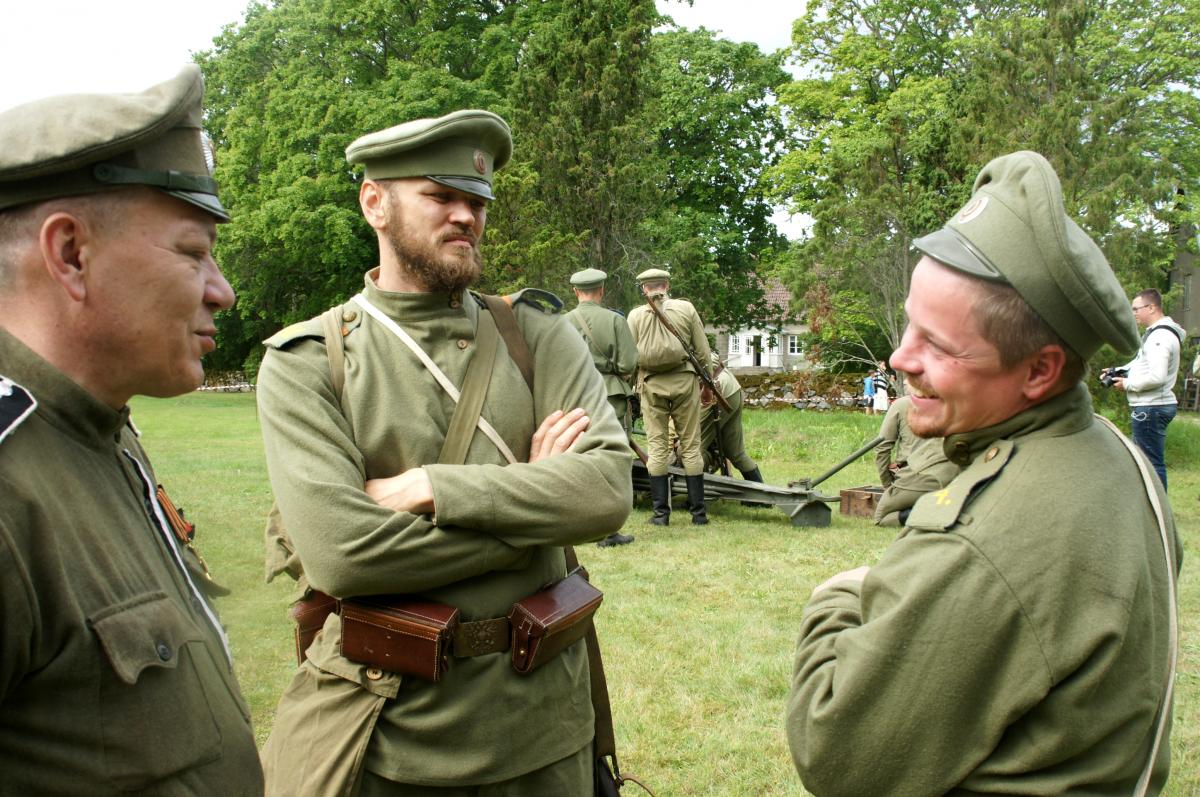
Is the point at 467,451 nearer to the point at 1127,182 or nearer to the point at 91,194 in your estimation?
the point at 91,194

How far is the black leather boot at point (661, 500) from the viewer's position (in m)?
8.77

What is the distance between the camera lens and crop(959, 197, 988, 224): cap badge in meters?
1.65

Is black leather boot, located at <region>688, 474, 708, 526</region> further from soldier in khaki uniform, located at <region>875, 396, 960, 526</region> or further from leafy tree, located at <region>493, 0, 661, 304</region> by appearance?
leafy tree, located at <region>493, 0, 661, 304</region>

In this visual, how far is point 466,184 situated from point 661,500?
6.55 meters

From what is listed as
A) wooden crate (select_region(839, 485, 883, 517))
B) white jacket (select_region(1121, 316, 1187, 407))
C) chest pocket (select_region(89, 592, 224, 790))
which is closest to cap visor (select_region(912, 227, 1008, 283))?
chest pocket (select_region(89, 592, 224, 790))

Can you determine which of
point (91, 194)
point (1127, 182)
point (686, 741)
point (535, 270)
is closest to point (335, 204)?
point (535, 270)

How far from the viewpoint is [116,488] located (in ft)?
4.67

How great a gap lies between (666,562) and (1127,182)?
30.0 ft

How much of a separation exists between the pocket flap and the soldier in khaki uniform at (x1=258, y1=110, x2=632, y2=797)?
735mm

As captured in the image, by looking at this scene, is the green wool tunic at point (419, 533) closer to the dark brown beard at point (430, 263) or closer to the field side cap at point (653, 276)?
the dark brown beard at point (430, 263)

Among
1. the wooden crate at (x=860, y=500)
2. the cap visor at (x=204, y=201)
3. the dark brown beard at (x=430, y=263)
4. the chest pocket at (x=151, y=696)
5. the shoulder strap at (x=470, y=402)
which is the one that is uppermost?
the cap visor at (x=204, y=201)

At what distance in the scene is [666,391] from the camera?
28.9 feet

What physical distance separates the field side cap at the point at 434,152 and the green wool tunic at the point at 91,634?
1187 millimetres

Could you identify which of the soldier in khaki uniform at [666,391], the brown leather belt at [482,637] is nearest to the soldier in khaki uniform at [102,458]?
the brown leather belt at [482,637]
